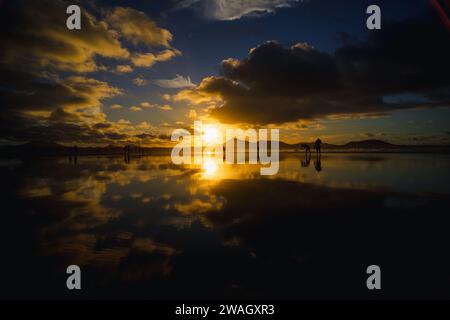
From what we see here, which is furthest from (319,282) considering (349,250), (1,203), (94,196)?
(1,203)

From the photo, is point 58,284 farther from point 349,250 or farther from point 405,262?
point 405,262

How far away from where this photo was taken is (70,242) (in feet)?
23.5

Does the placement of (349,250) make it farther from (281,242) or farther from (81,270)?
(81,270)

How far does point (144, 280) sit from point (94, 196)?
9.82 meters

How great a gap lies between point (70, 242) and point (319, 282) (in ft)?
21.1

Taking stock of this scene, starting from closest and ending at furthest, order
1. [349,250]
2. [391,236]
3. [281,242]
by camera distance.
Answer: [349,250] → [281,242] → [391,236]

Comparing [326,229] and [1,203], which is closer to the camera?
[326,229]

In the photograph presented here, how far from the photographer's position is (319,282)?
512cm

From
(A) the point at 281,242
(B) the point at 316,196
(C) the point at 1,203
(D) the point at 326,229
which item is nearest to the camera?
(A) the point at 281,242

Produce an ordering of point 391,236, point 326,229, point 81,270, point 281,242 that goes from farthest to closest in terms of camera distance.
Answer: point 326,229
point 391,236
point 281,242
point 81,270
